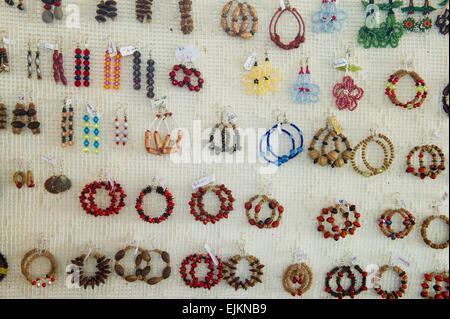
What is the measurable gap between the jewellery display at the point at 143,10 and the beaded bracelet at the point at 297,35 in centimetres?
60

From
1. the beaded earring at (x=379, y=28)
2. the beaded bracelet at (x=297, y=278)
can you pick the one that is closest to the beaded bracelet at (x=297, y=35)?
the beaded earring at (x=379, y=28)

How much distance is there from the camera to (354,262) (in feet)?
6.14

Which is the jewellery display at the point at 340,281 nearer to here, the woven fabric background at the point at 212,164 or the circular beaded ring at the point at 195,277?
the woven fabric background at the point at 212,164

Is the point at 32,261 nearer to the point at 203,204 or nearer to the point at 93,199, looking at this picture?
the point at 93,199

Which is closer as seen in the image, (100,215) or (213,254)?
(100,215)

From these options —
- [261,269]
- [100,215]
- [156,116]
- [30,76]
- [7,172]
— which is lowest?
[261,269]

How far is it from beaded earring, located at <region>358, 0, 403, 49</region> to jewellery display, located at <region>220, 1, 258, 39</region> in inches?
22.3

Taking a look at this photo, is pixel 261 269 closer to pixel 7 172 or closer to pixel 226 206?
pixel 226 206

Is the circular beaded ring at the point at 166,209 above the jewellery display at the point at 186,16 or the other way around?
the other way around

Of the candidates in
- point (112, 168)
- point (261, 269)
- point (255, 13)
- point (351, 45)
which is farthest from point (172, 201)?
point (351, 45)

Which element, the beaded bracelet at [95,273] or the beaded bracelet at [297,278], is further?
the beaded bracelet at [297,278]

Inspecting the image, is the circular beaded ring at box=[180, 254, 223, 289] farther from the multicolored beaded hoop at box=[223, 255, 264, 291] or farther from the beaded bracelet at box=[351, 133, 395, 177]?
the beaded bracelet at box=[351, 133, 395, 177]

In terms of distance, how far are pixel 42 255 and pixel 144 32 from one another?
4.03 ft

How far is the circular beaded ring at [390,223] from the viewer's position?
71.5 inches
